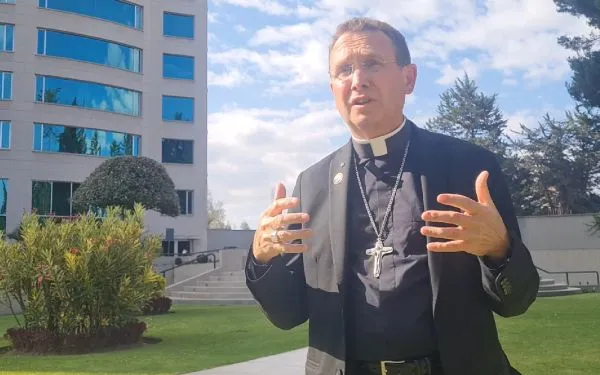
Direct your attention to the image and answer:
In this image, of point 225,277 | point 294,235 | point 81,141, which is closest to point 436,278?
point 294,235

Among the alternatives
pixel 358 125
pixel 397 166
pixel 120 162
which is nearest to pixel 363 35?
pixel 358 125

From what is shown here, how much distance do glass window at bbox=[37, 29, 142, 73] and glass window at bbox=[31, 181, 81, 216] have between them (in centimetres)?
688

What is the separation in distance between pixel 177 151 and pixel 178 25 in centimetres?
779

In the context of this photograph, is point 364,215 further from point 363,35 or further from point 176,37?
point 176,37

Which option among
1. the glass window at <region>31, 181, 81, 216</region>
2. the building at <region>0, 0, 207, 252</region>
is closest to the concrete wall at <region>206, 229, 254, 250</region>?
the building at <region>0, 0, 207, 252</region>

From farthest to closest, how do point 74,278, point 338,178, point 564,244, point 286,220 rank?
point 564,244 → point 74,278 → point 338,178 → point 286,220

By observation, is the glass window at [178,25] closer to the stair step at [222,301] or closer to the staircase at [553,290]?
the stair step at [222,301]

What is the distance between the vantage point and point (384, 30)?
7.94ft

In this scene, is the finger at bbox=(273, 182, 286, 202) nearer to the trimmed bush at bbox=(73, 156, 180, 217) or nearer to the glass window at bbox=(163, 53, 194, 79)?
the trimmed bush at bbox=(73, 156, 180, 217)

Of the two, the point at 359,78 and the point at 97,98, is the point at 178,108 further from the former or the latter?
the point at 359,78

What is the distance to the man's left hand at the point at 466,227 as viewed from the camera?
6.18 ft

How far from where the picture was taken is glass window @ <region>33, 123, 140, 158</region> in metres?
32.1

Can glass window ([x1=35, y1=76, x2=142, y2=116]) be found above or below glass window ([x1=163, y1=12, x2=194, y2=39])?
below

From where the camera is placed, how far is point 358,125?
240 centimetres
